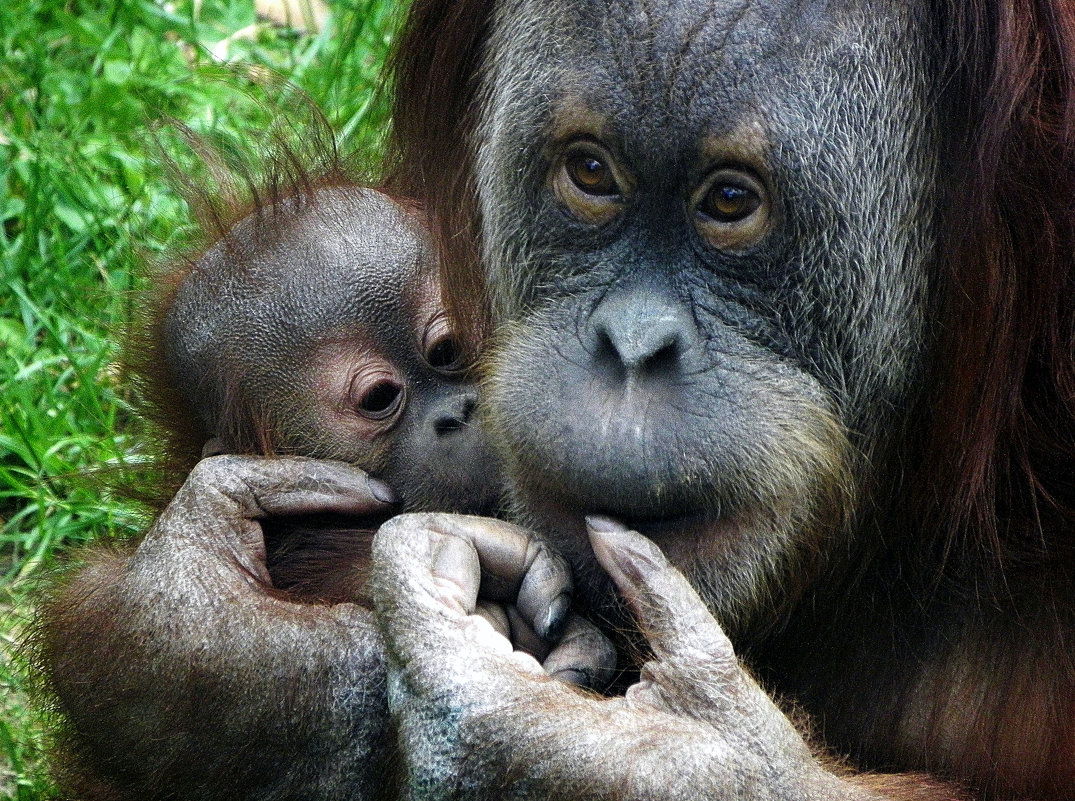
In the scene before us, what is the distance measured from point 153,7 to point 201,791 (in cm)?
302

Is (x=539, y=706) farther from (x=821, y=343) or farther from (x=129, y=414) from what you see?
(x=129, y=414)

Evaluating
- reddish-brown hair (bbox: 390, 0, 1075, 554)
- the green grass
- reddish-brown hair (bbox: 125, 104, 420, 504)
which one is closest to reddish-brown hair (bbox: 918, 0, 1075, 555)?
reddish-brown hair (bbox: 390, 0, 1075, 554)

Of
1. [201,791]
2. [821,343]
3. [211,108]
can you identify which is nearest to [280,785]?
[201,791]

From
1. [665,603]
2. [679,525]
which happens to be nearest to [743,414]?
[679,525]

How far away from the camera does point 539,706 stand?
2.06 m

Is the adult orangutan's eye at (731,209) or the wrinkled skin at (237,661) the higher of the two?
the adult orangutan's eye at (731,209)

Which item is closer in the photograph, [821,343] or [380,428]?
[821,343]

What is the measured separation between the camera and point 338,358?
2.96m

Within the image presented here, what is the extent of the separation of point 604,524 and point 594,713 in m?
0.26

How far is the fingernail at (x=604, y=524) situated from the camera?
213cm

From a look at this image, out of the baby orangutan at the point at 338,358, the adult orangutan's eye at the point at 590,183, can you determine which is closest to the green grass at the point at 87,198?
the baby orangutan at the point at 338,358

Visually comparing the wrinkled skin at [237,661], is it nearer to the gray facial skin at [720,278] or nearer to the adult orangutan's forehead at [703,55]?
the gray facial skin at [720,278]

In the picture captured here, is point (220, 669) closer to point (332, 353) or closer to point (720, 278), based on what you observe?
point (332, 353)

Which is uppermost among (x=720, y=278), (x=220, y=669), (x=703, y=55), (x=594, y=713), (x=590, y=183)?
(x=703, y=55)
